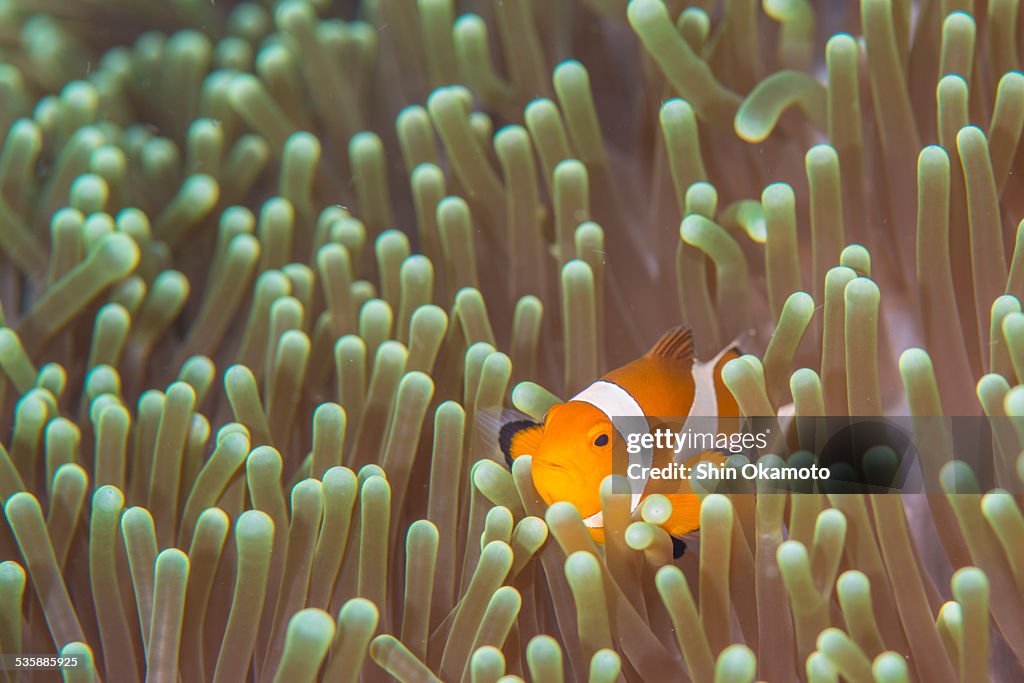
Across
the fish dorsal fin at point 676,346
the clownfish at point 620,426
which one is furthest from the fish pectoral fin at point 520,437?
the fish dorsal fin at point 676,346

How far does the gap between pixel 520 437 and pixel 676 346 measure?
0.75 feet

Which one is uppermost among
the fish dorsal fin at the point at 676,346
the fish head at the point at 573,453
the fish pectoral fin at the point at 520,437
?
the fish dorsal fin at the point at 676,346

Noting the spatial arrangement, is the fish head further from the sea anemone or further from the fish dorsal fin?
the fish dorsal fin

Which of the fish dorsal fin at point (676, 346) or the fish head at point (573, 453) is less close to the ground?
the fish dorsal fin at point (676, 346)

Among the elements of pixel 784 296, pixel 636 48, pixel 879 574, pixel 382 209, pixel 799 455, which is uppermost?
pixel 636 48

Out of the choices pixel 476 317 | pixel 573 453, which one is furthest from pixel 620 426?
pixel 476 317

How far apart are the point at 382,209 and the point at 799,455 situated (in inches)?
34.5

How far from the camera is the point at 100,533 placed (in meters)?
1.07

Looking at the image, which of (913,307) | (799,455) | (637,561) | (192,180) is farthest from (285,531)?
(913,307)

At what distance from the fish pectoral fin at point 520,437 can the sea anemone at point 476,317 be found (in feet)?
0.09

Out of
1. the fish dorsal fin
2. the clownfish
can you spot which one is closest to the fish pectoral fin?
the clownfish

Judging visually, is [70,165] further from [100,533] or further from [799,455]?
[799,455]

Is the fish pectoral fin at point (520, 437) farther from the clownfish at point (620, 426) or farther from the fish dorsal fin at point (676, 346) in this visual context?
the fish dorsal fin at point (676, 346)

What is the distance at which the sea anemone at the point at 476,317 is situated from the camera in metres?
0.93
